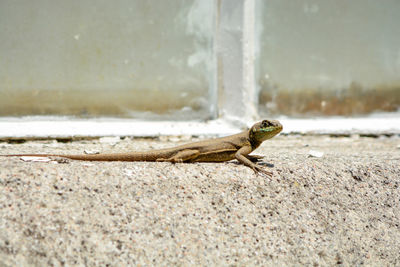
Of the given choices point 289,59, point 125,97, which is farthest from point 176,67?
point 289,59

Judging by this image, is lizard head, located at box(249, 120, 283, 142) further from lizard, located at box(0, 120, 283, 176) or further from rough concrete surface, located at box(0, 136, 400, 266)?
rough concrete surface, located at box(0, 136, 400, 266)

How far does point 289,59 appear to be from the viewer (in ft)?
13.7

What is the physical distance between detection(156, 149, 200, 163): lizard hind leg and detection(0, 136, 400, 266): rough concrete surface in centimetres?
11

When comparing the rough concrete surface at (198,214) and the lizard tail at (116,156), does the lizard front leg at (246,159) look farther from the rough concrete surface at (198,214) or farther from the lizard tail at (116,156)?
the lizard tail at (116,156)

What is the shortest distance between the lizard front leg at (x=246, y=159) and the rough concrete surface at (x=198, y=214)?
0.04 meters

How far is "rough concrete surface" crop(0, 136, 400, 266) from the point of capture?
5.98ft

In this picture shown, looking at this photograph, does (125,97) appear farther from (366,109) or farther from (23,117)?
(366,109)

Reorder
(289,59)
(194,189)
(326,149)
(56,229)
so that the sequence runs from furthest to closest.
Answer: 1. (289,59)
2. (326,149)
3. (194,189)
4. (56,229)

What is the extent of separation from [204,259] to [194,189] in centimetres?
39

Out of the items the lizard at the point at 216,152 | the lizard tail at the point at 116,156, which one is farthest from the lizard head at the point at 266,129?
the lizard tail at the point at 116,156

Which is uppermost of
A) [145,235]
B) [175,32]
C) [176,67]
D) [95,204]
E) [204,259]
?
[175,32]

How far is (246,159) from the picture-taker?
257 centimetres


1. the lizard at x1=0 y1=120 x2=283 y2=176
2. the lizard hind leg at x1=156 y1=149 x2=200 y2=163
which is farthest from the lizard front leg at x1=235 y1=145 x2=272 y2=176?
the lizard hind leg at x1=156 y1=149 x2=200 y2=163

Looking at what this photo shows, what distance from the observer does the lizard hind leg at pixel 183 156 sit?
2.51 meters
